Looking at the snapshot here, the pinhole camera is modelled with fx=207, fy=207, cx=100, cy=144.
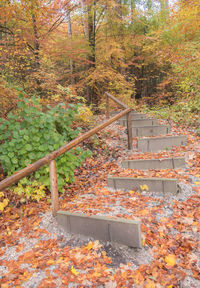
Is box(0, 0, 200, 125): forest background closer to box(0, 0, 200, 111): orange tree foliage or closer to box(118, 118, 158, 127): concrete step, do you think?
box(0, 0, 200, 111): orange tree foliage

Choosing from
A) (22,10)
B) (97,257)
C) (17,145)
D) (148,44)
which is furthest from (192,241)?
(148,44)

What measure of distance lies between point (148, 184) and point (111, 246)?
3.73 ft

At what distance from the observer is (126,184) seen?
318 cm

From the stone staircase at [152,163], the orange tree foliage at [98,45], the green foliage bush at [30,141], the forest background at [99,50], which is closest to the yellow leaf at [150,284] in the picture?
the stone staircase at [152,163]

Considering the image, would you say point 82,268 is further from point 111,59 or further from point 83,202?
point 111,59

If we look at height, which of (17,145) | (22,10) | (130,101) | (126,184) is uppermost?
(22,10)

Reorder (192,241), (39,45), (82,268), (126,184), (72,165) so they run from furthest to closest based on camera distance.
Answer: (39,45) < (72,165) < (126,184) < (192,241) < (82,268)

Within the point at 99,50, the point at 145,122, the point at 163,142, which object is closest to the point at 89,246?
the point at 163,142

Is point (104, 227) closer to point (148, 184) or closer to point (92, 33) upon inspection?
point (148, 184)

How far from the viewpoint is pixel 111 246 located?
85.3 inches

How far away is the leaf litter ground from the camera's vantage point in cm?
183

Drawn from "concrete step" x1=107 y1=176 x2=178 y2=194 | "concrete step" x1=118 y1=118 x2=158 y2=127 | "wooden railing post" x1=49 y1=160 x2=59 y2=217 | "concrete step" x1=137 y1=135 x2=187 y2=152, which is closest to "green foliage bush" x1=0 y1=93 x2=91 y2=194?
"wooden railing post" x1=49 y1=160 x2=59 y2=217

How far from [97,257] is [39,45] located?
654 cm

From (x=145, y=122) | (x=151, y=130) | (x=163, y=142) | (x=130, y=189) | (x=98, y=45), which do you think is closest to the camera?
(x=130, y=189)
